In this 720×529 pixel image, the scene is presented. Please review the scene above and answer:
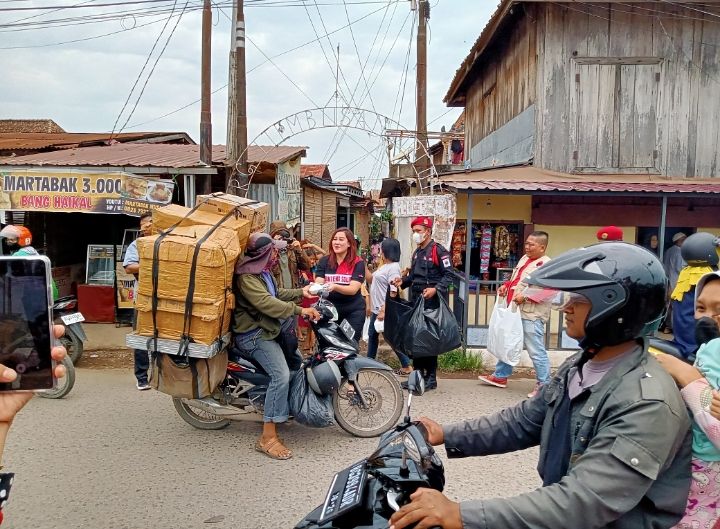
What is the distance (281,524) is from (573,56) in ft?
30.3

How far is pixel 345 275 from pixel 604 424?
438 centimetres

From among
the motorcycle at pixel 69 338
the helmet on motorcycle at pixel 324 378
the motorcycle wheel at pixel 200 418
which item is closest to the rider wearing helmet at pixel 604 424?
the helmet on motorcycle at pixel 324 378

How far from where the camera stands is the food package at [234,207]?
4.61 m

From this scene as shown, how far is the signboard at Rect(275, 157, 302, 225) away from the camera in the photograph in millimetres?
11336

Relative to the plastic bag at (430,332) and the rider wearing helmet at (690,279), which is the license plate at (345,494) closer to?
the rider wearing helmet at (690,279)

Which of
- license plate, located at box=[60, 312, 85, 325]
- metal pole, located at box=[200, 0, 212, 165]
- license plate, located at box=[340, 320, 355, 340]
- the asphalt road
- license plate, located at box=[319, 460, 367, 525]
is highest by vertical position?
metal pole, located at box=[200, 0, 212, 165]

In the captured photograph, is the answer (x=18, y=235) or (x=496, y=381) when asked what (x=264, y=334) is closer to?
(x=496, y=381)

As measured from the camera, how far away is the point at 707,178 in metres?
9.95

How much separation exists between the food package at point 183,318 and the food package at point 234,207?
65cm

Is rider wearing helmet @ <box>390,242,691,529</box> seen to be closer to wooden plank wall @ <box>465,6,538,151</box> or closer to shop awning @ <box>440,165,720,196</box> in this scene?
shop awning @ <box>440,165,720,196</box>

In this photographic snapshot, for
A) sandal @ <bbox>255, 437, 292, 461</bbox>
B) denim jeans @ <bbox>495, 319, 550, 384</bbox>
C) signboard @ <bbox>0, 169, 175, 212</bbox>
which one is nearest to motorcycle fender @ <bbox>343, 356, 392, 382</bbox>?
sandal @ <bbox>255, 437, 292, 461</bbox>

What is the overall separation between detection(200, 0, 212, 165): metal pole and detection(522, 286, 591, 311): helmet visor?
799 centimetres

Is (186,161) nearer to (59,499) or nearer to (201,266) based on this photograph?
(201,266)

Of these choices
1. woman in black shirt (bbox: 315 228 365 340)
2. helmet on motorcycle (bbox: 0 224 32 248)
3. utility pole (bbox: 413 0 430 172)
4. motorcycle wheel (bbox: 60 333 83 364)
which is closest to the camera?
woman in black shirt (bbox: 315 228 365 340)
